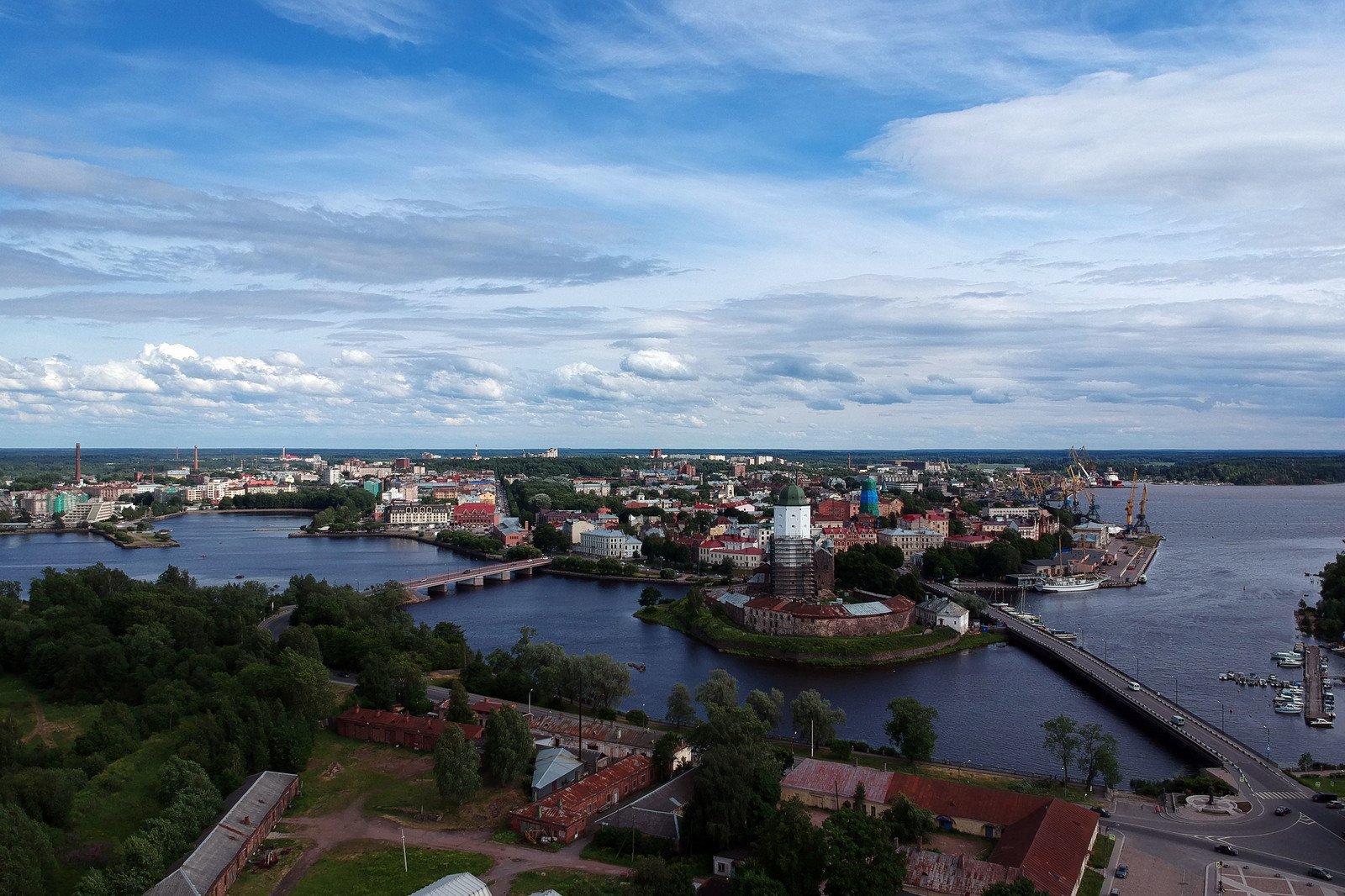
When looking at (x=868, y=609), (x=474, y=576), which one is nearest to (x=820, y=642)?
(x=868, y=609)

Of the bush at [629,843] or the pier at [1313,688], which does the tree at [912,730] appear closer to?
the bush at [629,843]

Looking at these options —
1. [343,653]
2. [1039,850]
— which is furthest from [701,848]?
[343,653]

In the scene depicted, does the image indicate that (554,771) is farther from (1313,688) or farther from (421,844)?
(1313,688)

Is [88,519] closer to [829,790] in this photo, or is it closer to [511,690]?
[511,690]

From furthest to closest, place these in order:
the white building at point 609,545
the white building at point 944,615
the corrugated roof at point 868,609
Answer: the white building at point 609,545 → the white building at point 944,615 → the corrugated roof at point 868,609

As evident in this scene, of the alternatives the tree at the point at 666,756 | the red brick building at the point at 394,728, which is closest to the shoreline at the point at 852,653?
the tree at the point at 666,756
